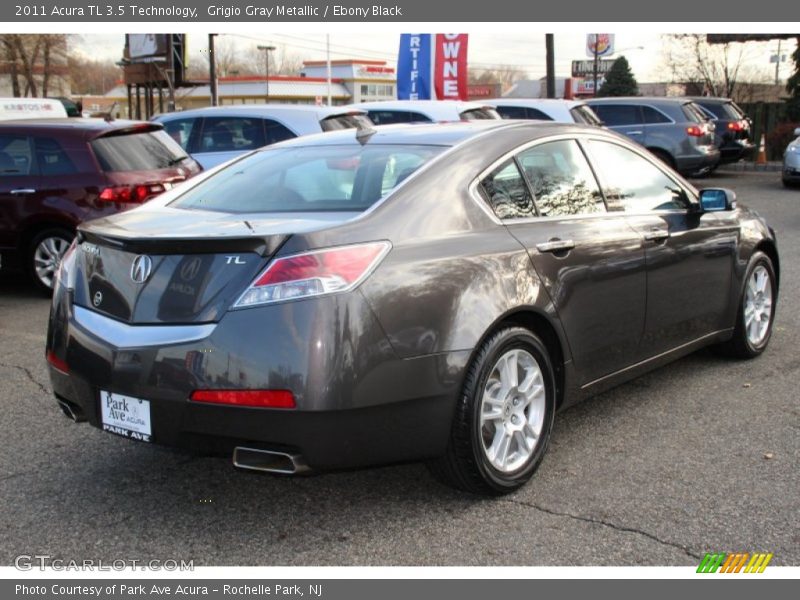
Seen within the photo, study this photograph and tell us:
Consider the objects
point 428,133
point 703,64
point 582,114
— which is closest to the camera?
point 428,133

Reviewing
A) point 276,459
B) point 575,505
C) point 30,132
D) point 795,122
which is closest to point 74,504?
point 276,459

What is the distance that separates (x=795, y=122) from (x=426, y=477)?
24.7m

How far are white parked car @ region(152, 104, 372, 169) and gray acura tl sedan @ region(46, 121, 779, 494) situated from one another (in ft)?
21.4

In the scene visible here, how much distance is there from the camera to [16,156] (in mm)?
8570

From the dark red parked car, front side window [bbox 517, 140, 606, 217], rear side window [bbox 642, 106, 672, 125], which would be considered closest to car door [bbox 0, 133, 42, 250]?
the dark red parked car

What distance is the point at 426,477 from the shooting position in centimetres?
413

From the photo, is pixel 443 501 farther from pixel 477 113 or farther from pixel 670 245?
pixel 477 113

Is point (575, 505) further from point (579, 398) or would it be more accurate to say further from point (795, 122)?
point (795, 122)

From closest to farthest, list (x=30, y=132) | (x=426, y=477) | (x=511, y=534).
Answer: (x=511, y=534)
(x=426, y=477)
(x=30, y=132)

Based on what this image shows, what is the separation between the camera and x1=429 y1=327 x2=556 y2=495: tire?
11.9 ft

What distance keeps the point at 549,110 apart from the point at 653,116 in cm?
455

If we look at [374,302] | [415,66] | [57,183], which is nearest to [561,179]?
[374,302]

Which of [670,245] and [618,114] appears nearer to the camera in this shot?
[670,245]
